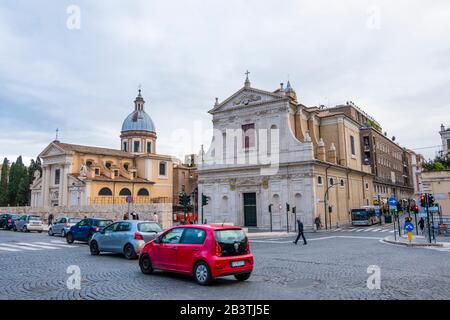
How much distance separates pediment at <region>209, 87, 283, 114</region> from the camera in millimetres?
39406

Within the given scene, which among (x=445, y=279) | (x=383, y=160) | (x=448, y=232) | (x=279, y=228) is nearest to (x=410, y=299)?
(x=445, y=279)

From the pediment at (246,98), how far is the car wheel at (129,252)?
27655 millimetres

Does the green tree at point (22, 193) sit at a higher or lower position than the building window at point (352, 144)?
lower

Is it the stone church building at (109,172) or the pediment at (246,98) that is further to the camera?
the stone church building at (109,172)

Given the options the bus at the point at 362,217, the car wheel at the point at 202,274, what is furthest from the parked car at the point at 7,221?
the bus at the point at 362,217

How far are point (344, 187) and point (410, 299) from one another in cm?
3724

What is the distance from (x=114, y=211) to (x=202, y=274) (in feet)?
94.6

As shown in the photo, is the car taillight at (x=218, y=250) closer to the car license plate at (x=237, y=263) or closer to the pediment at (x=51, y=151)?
the car license plate at (x=237, y=263)

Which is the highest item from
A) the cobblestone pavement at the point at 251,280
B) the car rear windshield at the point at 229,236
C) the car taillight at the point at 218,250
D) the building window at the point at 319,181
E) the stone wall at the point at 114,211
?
the building window at the point at 319,181

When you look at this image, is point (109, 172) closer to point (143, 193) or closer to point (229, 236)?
point (143, 193)

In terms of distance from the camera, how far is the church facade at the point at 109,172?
2061 inches

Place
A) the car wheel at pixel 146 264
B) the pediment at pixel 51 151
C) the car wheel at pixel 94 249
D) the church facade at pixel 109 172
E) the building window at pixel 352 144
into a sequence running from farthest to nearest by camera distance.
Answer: the pediment at pixel 51 151
the church facade at pixel 109 172
the building window at pixel 352 144
the car wheel at pixel 94 249
the car wheel at pixel 146 264

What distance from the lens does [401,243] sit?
68.2 ft
